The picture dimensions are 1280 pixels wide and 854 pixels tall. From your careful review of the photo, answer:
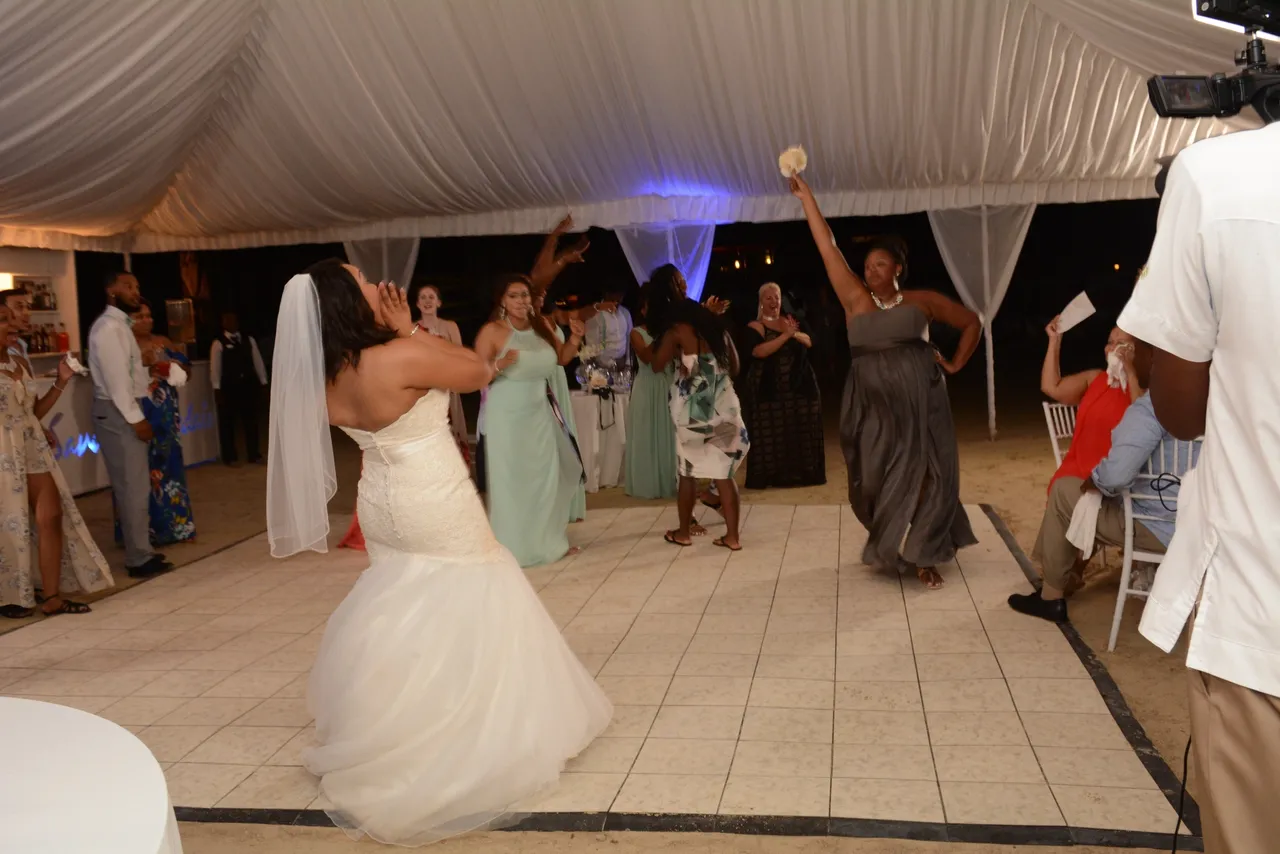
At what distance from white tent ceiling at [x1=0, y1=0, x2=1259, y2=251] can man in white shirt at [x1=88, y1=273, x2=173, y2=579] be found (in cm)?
145

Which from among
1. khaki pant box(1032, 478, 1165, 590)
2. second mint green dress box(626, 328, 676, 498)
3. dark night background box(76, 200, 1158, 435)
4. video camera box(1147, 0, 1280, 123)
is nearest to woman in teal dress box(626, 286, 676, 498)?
second mint green dress box(626, 328, 676, 498)

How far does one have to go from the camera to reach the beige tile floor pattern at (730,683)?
3.17 m

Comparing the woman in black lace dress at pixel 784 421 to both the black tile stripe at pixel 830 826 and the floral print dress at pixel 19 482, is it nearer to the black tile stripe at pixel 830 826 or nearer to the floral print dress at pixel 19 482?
the floral print dress at pixel 19 482

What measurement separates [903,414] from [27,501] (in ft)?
14.5

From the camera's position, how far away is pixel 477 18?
7.45 meters

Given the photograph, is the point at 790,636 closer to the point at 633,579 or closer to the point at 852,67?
the point at 633,579

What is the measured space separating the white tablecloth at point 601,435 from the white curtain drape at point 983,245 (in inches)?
134

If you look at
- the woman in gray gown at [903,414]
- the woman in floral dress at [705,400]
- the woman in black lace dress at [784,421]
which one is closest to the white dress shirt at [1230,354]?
the woman in gray gown at [903,414]

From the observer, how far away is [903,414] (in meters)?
5.22

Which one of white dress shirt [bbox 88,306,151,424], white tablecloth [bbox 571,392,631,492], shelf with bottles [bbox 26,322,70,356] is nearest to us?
white dress shirt [bbox 88,306,151,424]

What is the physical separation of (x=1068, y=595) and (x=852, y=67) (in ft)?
14.4

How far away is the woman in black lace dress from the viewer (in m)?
8.06

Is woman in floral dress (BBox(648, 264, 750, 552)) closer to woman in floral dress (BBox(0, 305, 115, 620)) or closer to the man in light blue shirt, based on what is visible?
the man in light blue shirt

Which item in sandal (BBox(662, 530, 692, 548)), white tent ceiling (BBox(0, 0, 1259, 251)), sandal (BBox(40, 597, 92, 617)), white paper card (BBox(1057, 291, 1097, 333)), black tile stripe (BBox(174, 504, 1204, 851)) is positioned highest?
white tent ceiling (BBox(0, 0, 1259, 251))
